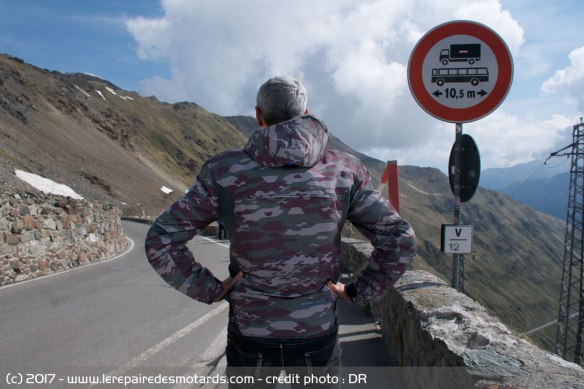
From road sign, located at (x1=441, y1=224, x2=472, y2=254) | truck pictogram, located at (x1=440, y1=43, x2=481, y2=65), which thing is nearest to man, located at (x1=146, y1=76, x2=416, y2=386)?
road sign, located at (x1=441, y1=224, x2=472, y2=254)

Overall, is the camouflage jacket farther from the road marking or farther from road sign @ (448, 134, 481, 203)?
the road marking

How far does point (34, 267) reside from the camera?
Answer: 33.7 ft

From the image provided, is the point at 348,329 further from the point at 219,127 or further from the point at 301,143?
the point at 219,127

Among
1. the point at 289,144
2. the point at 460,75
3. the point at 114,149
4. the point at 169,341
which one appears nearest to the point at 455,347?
the point at 289,144

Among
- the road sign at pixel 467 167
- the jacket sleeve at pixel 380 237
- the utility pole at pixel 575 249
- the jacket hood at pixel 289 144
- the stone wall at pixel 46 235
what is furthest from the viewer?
the utility pole at pixel 575 249

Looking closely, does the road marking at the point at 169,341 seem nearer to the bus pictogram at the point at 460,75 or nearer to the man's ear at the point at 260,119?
the man's ear at the point at 260,119

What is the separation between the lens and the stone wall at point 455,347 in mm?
2199

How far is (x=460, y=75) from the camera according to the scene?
3633 mm

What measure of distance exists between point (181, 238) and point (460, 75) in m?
2.66

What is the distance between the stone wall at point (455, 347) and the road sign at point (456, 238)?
362 mm

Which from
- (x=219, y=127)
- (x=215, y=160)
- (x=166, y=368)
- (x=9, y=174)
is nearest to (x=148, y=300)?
(x=166, y=368)

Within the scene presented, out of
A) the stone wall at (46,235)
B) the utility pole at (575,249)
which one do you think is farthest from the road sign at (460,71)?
the utility pole at (575,249)

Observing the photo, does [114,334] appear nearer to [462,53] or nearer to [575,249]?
[462,53]

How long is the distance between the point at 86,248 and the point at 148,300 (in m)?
6.49
